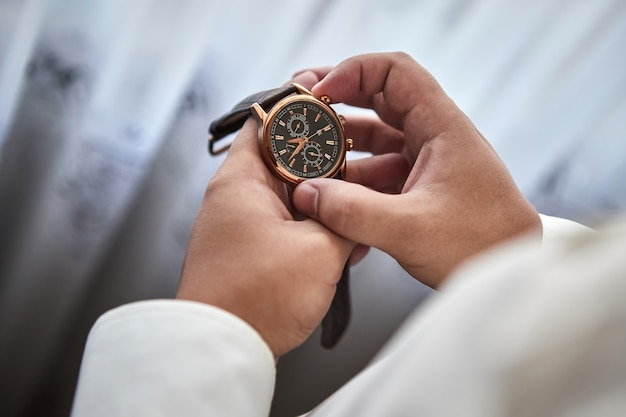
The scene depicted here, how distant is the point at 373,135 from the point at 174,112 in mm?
396

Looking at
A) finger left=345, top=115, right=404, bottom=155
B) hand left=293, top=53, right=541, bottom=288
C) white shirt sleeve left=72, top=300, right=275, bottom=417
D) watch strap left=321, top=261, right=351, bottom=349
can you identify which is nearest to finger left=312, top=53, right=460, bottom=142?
hand left=293, top=53, right=541, bottom=288

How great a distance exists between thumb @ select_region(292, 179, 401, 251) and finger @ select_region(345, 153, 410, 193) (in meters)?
0.22

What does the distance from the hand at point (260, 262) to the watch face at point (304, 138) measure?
108 millimetres

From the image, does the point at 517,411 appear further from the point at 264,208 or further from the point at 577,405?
the point at 264,208

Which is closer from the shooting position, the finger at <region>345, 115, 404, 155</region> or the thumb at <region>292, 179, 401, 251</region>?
the thumb at <region>292, 179, 401, 251</region>

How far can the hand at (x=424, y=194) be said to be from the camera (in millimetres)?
675

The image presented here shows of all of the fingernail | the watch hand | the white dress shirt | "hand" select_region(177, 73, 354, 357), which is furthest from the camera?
the watch hand

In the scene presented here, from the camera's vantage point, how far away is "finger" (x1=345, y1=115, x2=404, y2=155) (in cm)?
100

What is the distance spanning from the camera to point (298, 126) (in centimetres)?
83

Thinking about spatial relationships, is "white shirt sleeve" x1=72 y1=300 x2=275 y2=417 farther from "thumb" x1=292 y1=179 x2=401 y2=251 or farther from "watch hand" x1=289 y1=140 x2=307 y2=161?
"watch hand" x1=289 y1=140 x2=307 y2=161

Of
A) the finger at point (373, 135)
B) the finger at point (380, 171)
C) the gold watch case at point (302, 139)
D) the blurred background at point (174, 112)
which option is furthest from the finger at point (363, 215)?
the blurred background at point (174, 112)

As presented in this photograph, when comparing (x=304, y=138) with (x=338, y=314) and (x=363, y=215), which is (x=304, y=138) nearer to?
(x=363, y=215)

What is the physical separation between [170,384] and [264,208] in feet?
0.82

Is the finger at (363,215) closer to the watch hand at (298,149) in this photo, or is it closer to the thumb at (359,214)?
the thumb at (359,214)
